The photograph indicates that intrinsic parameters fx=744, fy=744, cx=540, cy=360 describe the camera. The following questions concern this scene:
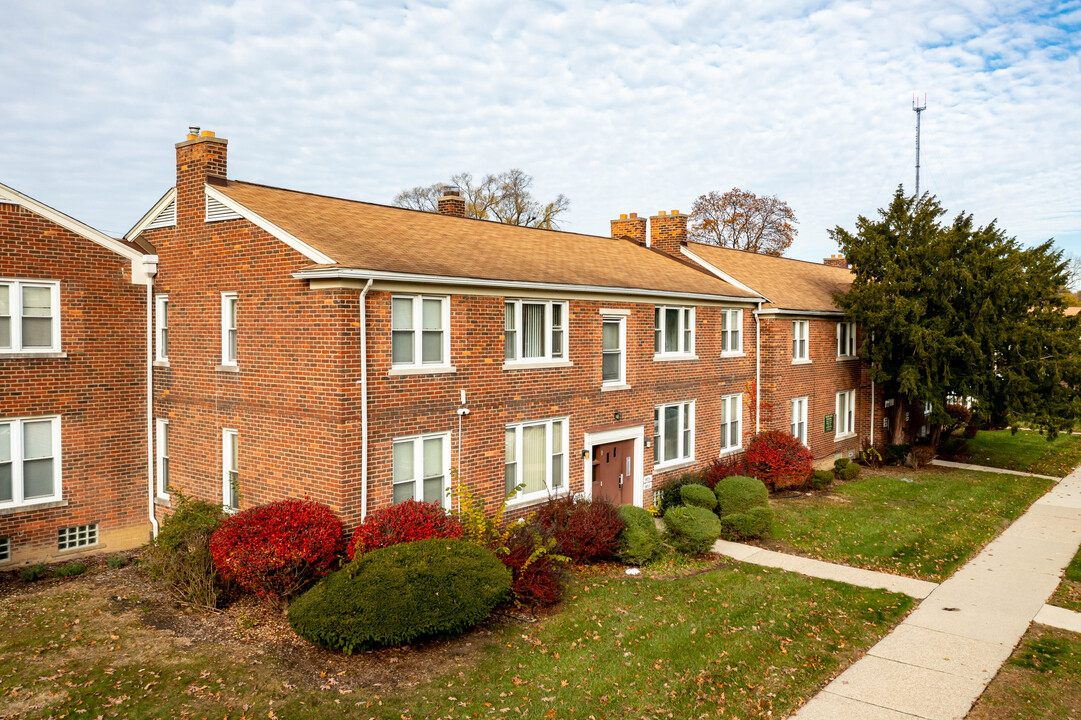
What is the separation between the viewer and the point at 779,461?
21391 millimetres

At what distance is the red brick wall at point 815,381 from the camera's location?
22906mm

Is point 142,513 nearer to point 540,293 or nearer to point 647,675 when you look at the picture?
point 540,293

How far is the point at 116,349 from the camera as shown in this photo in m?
16.0

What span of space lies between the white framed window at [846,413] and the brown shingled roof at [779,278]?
3347mm

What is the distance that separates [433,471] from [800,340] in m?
15.0


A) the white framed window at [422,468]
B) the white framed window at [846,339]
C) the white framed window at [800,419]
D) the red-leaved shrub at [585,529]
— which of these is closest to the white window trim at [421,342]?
the white framed window at [422,468]

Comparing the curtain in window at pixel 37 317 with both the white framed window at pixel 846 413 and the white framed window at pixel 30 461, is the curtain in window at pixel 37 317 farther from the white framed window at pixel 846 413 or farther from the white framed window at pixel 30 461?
the white framed window at pixel 846 413

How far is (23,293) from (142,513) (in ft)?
17.2

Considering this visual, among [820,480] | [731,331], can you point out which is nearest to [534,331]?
[731,331]

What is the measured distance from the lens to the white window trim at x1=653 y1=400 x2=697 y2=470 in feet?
64.2

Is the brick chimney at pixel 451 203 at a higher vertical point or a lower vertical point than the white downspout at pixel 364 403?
higher

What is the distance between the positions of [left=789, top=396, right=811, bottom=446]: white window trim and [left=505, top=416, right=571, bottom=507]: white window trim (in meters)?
10.1

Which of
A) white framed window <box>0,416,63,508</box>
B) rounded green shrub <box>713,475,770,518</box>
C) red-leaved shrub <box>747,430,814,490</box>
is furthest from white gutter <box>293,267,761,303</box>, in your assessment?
white framed window <box>0,416,63,508</box>

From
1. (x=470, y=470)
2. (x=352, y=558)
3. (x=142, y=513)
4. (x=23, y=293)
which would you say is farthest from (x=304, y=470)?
(x=23, y=293)
